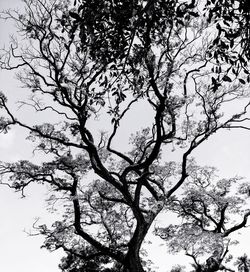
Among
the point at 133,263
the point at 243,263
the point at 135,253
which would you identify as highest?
the point at 243,263

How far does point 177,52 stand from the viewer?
1286 centimetres

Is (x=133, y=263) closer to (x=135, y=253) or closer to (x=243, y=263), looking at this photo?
(x=135, y=253)

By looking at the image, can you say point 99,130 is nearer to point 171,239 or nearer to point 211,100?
point 211,100

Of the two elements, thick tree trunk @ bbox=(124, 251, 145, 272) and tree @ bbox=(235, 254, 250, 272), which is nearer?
thick tree trunk @ bbox=(124, 251, 145, 272)

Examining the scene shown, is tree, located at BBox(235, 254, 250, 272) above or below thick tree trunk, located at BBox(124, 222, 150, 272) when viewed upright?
above

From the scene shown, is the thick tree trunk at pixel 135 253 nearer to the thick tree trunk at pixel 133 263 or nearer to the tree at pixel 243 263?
the thick tree trunk at pixel 133 263

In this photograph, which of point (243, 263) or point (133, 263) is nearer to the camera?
point (133, 263)

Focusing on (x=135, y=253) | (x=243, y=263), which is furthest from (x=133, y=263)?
(x=243, y=263)

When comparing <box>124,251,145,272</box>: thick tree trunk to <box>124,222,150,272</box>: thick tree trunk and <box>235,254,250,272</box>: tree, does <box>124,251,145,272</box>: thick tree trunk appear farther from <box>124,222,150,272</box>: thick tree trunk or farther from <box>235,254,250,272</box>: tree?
<box>235,254,250,272</box>: tree

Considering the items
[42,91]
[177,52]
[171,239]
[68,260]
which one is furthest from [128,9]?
[68,260]

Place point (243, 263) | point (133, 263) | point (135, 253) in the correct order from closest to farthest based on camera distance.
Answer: point (133, 263) < point (135, 253) < point (243, 263)

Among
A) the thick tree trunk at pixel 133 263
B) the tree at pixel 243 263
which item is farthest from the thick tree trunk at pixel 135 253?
the tree at pixel 243 263

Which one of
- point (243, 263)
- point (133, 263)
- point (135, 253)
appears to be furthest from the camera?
point (243, 263)

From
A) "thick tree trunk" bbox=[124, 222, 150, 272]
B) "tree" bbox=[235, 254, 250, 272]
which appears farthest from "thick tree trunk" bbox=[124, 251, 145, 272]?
"tree" bbox=[235, 254, 250, 272]
